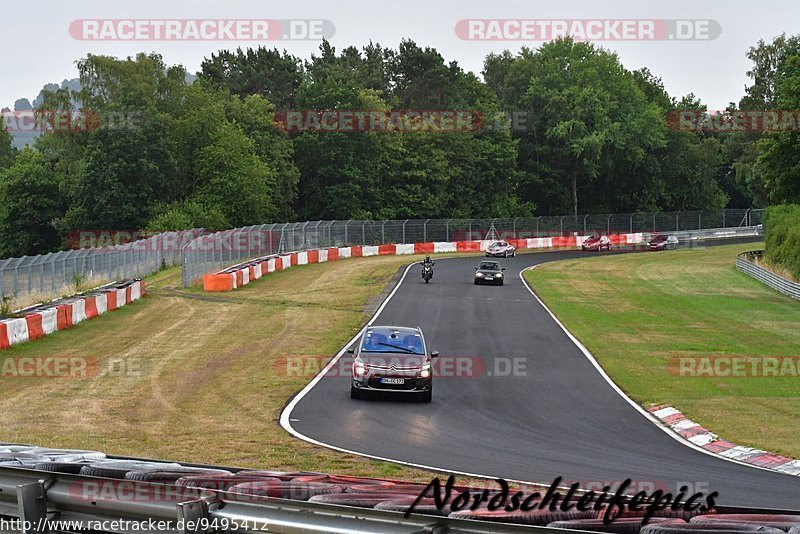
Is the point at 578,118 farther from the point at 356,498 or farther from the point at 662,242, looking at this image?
the point at 356,498

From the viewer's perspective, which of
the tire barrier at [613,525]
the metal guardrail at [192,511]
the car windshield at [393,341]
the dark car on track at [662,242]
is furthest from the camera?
the dark car on track at [662,242]

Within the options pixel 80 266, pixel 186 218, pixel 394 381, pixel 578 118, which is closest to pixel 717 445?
pixel 394 381

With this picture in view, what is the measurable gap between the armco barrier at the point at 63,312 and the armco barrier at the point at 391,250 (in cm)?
673

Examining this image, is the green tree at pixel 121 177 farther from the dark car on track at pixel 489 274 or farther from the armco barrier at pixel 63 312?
the armco barrier at pixel 63 312

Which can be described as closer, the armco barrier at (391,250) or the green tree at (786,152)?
the armco barrier at (391,250)

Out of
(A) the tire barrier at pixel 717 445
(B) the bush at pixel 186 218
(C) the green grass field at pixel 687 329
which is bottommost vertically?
(C) the green grass field at pixel 687 329

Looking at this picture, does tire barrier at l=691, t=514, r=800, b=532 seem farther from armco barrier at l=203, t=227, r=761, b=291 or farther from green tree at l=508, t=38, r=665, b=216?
green tree at l=508, t=38, r=665, b=216

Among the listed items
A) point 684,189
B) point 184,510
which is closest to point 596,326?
point 184,510

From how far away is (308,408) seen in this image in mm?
20344

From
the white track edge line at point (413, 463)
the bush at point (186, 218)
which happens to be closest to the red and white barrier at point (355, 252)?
the bush at point (186, 218)

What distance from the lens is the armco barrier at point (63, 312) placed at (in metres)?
28.5

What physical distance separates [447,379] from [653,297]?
26.1m

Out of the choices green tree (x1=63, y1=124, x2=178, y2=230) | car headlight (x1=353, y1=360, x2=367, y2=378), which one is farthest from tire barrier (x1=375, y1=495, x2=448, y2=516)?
green tree (x1=63, y1=124, x2=178, y2=230)

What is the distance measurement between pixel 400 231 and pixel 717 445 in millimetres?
63577
